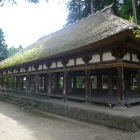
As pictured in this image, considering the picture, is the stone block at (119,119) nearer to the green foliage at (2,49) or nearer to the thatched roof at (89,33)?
the thatched roof at (89,33)

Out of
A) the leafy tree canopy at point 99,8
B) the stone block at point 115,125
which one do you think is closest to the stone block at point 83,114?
the stone block at point 115,125

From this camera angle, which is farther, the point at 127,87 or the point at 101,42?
the point at 127,87

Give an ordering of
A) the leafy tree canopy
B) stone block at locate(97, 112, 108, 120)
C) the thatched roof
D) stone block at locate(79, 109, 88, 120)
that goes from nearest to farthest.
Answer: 1. stone block at locate(97, 112, 108, 120)
2. the thatched roof
3. stone block at locate(79, 109, 88, 120)
4. the leafy tree canopy

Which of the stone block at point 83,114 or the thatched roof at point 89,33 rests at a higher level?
the thatched roof at point 89,33

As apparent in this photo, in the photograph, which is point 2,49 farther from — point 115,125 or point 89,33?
point 115,125

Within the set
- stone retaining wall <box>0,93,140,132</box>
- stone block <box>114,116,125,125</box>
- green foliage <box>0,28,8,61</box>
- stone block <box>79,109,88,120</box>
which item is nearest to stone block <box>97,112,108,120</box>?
stone retaining wall <box>0,93,140,132</box>

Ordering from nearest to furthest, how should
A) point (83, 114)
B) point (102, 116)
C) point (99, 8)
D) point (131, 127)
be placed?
point (131, 127), point (102, 116), point (83, 114), point (99, 8)

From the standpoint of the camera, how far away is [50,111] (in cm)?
858

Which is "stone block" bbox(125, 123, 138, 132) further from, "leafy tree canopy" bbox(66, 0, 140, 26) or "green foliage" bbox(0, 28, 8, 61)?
"green foliage" bbox(0, 28, 8, 61)

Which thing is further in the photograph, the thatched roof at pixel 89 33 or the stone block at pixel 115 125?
the thatched roof at pixel 89 33

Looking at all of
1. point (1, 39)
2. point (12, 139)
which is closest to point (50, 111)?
point (12, 139)

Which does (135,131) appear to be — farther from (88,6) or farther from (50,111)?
(88,6)

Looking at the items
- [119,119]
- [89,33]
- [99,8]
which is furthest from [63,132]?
[99,8]

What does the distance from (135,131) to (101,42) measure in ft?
11.8
